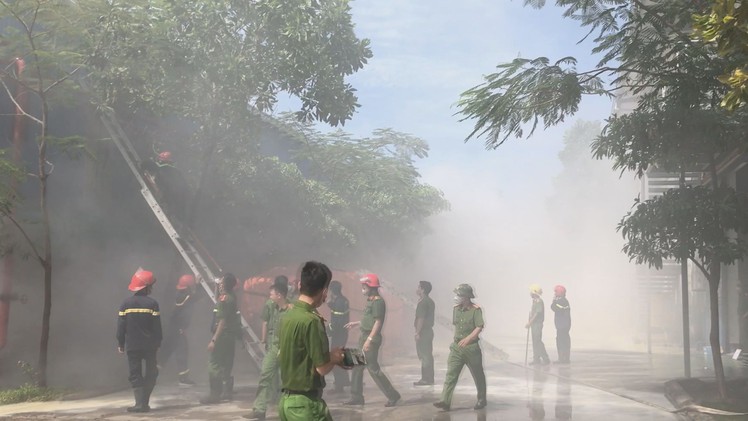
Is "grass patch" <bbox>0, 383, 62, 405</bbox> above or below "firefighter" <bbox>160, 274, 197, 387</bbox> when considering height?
below

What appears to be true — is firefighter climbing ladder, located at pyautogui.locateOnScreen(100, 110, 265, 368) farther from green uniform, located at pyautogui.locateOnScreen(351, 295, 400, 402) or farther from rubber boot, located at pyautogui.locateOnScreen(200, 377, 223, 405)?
green uniform, located at pyautogui.locateOnScreen(351, 295, 400, 402)

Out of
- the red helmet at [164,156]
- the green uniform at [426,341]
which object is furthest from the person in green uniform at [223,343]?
the red helmet at [164,156]

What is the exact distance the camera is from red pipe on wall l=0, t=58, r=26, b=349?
39.5 feet

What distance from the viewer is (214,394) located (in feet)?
37.4

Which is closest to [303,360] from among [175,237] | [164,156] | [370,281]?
[370,281]

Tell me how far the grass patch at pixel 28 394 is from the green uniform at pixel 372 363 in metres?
4.52

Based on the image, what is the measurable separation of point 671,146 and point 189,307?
29.8ft

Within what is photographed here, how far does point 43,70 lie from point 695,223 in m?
10.7

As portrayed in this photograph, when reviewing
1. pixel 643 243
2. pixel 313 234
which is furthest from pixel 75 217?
pixel 643 243

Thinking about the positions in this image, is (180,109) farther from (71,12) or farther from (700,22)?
(700,22)

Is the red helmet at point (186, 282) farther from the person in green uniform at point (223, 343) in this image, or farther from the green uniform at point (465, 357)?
the green uniform at point (465, 357)

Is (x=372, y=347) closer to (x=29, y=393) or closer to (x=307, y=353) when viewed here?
(x=29, y=393)

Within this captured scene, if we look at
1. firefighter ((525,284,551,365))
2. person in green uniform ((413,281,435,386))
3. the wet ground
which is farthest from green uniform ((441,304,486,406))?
firefighter ((525,284,551,365))

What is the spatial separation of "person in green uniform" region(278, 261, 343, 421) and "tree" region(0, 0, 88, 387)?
7567 mm
